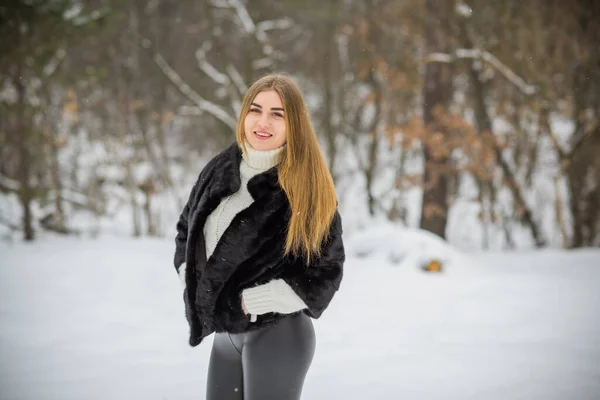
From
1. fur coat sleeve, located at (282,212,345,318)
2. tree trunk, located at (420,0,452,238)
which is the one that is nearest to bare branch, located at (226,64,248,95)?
tree trunk, located at (420,0,452,238)

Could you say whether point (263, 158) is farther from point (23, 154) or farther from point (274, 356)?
point (23, 154)

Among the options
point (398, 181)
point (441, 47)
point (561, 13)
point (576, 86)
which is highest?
point (561, 13)

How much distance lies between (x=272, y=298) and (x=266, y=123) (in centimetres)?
66

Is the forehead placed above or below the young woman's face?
above

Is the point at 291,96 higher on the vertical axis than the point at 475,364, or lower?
higher

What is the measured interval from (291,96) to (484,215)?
401 inches

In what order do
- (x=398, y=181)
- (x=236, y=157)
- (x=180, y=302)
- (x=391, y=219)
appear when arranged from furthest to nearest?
1. (x=391, y=219)
2. (x=398, y=181)
3. (x=180, y=302)
4. (x=236, y=157)

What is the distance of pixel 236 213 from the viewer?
166 centimetres

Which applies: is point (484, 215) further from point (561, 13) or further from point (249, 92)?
point (249, 92)

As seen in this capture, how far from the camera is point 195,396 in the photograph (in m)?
3.02

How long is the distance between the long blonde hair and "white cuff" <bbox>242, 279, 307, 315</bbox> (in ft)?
0.44

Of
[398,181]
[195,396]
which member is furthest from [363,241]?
[195,396]

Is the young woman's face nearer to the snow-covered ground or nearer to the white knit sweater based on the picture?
the white knit sweater

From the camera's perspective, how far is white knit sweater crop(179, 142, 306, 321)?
1.55 meters
